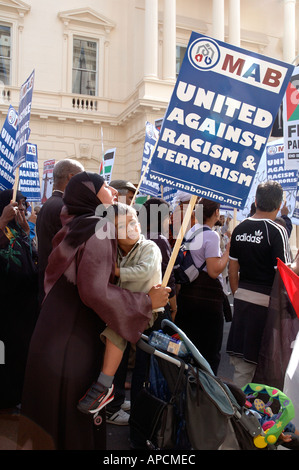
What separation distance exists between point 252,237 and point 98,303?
1.71m

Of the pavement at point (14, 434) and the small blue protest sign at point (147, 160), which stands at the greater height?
the small blue protest sign at point (147, 160)

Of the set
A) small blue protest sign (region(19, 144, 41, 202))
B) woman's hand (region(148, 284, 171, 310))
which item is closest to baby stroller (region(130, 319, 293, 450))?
woman's hand (region(148, 284, 171, 310))

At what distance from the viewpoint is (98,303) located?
70.0 inches

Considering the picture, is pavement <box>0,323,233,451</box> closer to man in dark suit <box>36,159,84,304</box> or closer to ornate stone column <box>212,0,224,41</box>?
man in dark suit <box>36,159,84,304</box>

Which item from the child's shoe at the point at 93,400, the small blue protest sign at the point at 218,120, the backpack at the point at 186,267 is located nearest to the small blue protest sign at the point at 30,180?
the backpack at the point at 186,267

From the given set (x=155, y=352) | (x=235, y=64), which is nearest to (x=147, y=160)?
(x=235, y=64)

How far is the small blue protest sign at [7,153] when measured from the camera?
434 cm

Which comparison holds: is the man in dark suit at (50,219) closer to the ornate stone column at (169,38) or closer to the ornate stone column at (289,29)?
the ornate stone column at (169,38)

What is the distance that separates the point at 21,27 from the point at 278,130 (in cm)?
1493

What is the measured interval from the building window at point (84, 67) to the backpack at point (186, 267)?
15772mm

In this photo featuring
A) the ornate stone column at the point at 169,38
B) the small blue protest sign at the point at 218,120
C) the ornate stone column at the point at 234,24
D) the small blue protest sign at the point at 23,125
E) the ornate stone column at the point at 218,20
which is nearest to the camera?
the small blue protest sign at the point at 218,120

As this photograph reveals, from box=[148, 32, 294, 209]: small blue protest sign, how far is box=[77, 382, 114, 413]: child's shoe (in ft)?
3.86

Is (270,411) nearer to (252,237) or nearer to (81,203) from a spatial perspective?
(252,237)

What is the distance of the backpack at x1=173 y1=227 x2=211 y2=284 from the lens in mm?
3404
